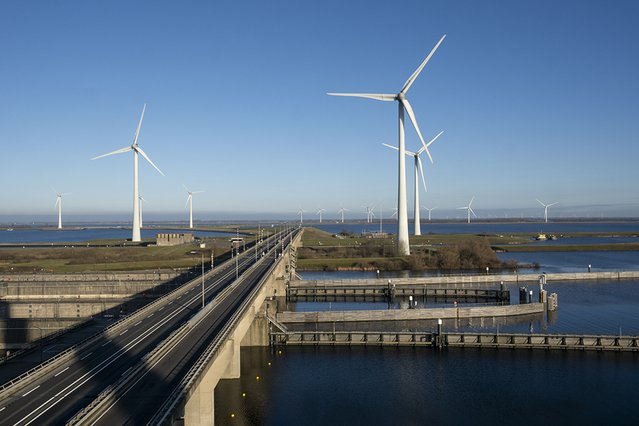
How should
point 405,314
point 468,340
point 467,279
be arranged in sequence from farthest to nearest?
1. point 467,279
2. point 405,314
3. point 468,340

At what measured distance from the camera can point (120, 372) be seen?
111ft

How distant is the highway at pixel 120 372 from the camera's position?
27125 millimetres

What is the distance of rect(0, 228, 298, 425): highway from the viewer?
27.1 metres

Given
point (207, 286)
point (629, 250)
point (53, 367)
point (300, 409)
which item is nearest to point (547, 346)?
point (300, 409)

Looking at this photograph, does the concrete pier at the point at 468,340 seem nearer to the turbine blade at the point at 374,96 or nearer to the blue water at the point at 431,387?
the blue water at the point at 431,387

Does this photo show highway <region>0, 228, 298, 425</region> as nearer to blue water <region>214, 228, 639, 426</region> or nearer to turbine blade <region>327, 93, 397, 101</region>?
blue water <region>214, 228, 639, 426</region>

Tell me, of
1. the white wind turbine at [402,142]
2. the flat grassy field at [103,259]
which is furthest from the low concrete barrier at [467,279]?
the flat grassy field at [103,259]

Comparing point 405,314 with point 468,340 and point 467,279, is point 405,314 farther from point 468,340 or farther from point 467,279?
point 467,279

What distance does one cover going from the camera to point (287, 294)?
338 feet

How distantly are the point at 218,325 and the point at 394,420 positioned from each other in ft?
57.4

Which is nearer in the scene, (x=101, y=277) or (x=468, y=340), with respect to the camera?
(x=468, y=340)

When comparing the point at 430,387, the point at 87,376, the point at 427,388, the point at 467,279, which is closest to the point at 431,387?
the point at 430,387

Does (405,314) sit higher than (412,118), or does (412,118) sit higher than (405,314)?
(412,118)

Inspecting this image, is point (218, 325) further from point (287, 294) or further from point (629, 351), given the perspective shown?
point (287, 294)
